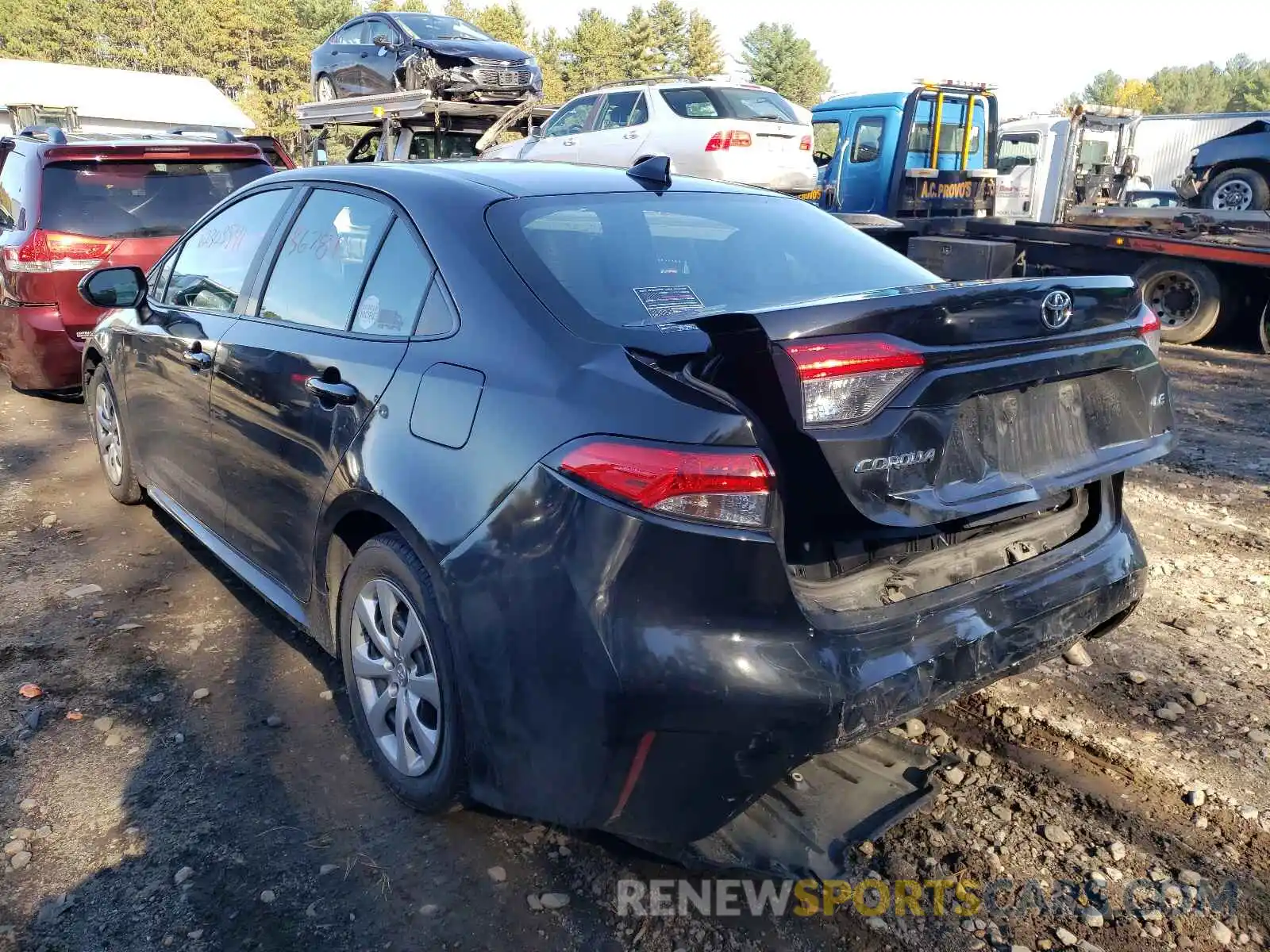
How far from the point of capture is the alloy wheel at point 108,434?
489cm

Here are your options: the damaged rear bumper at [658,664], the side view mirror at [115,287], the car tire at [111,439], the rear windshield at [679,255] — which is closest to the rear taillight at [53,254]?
the car tire at [111,439]

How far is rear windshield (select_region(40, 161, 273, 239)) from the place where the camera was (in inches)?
255

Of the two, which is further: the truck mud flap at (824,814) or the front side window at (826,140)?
Result: the front side window at (826,140)

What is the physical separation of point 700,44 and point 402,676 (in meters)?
69.3

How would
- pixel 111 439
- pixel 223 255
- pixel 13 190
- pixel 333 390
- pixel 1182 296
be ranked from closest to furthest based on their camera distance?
pixel 333 390 → pixel 223 255 → pixel 111 439 → pixel 13 190 → pixel 1182 296

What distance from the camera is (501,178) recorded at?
115 inches

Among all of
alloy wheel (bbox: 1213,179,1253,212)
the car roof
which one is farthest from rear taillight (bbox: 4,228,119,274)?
alloy wheel (bbox: 1213,179,1253,212)

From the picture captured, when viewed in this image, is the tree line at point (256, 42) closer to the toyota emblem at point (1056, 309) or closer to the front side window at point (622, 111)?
the front side window at point (622, 111)

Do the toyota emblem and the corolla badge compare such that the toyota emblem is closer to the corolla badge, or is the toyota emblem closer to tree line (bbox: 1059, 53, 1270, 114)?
the corolla badge

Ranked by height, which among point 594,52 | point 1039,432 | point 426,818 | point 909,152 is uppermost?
point 594,52

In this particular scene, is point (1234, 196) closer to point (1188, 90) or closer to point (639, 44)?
point (639, 44)

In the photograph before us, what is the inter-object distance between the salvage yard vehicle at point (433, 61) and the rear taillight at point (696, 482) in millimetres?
12431

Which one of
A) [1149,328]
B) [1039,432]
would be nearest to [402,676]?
[1039,432]

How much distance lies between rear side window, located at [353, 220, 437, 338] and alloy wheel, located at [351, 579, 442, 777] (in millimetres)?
711
